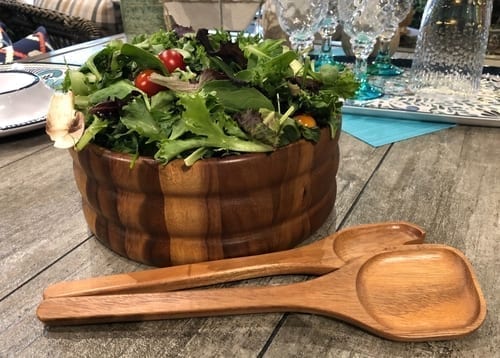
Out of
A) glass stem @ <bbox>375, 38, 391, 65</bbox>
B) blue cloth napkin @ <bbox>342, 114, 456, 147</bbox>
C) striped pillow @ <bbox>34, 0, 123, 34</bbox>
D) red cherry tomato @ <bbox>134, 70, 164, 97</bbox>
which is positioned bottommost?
striped pillow @ <bbox>34, 0, 123, 34</bbox>

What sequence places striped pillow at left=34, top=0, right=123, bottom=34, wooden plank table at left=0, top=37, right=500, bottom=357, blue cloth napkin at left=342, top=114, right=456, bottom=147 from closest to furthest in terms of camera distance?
1. wooden plank table at left=0, top=37, right=500, bottom=357
2. blue cloth napkin at left=342, top=114, right=456, bottom=147
3. striped pillow at left=34, top=0, right=123, bottom=34

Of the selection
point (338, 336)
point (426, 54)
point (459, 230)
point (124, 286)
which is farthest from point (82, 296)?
point (426, 54)

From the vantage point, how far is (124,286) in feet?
1.33

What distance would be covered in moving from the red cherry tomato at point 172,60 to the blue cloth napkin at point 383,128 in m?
0.35

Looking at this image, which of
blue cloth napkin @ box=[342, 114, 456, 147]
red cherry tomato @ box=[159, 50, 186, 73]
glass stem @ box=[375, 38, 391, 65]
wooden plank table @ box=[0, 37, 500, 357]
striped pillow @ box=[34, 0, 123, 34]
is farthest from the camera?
striped pillow @ box=[34, 0, 123, 34]

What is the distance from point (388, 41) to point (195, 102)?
0.77m

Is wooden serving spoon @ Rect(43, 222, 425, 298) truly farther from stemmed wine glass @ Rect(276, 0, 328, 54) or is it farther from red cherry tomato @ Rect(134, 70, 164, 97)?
stemmed wine glass @ Rect(276, 0, 328, 54)

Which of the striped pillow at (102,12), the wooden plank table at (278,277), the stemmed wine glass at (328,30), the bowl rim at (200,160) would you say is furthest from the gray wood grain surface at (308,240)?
the striped pillow at (102,12)

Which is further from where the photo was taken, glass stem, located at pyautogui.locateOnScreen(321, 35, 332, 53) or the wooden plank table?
glass stem, located at pyautogui.locateOnScreen(321, 35, 332, 53)

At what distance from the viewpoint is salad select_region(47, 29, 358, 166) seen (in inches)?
→ 16.0

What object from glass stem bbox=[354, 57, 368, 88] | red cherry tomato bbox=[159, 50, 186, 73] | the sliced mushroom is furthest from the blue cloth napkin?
the sliced mushroom

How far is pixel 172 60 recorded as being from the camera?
0.52m

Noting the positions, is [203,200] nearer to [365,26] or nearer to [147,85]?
[147,85]

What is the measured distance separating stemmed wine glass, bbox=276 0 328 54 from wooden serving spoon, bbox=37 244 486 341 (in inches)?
23.8
